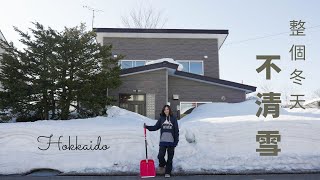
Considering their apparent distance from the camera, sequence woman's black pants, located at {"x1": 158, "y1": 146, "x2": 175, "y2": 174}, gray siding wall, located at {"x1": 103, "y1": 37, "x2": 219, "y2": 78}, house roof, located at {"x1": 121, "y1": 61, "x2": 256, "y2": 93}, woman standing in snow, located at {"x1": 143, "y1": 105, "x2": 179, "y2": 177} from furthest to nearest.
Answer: gray siding wall, located at {"x1": 103, "y1": 37, "x2": 219, "y2": 78} → house roof, located at {"x1": 121, "y1": 61, "x2": 256, "y2": 93} → woman standing in snow, located at {"x1": 143, "y1": 105, "x2": 179, "y2": 177} → woman's black pants, located at {"x1": 158, "y1": 146, "x2": 175, "y2": 174}

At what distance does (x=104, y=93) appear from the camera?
1677 cm

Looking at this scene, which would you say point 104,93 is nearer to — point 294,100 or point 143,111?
point 143,111

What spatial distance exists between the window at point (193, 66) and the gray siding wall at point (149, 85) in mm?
5347

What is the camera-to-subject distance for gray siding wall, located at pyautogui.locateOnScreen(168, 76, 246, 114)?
2205 centimetres

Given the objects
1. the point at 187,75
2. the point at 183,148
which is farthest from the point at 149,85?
the point at 183,148

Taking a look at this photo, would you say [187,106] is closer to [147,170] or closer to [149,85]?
[149,85]

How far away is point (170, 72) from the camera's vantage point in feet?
70.3

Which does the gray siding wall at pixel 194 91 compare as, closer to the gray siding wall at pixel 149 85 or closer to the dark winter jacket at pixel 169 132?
the gray siding wall at pixel 149 85

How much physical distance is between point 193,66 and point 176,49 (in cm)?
169

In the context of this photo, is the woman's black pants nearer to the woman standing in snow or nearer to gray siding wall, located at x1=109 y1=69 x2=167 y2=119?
the woman standing in snow

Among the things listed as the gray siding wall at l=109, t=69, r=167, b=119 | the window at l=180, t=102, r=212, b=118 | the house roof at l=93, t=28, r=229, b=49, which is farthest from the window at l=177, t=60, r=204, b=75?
the gray siding wall at l=109, t=69, r=167, b=119

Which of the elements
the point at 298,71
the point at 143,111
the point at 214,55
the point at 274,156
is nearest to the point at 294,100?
the point at 298,71

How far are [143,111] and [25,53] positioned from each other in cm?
733

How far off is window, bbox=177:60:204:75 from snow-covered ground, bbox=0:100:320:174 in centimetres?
1358
